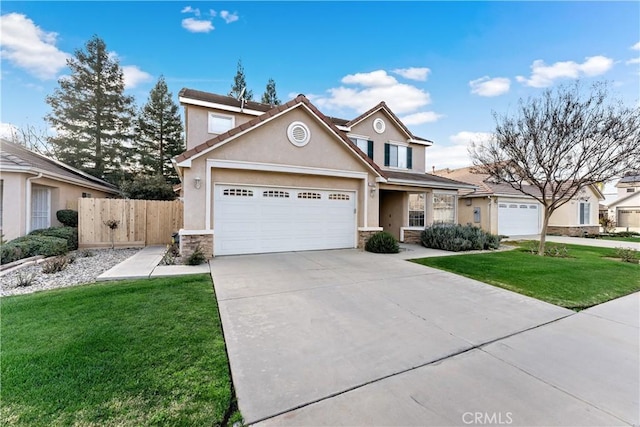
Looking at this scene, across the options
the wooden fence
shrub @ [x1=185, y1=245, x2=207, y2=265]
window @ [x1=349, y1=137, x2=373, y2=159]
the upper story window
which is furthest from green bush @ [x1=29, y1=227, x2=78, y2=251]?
window @ [x1=349, y1=137, x2=373, y2=159]

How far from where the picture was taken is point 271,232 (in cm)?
1038

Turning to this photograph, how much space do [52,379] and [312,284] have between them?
4.44 metres

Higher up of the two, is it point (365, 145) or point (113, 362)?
point (365, 145)

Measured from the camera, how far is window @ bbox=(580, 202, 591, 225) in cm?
2226

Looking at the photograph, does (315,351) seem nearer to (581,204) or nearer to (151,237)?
(151,237)

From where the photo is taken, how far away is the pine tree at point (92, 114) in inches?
911

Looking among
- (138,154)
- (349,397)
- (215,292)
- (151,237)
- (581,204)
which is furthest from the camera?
(138,154)

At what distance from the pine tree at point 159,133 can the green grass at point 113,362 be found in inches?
982

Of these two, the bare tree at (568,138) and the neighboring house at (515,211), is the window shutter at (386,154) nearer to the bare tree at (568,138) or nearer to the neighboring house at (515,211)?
the bare tree at (568,138)

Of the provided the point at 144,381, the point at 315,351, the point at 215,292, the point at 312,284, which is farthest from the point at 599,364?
the point at 215,292

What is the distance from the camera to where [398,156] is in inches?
656

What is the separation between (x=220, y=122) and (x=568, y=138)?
14.9m

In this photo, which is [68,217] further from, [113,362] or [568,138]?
[568,138]

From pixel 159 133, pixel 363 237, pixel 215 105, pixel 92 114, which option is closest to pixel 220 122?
pixel 215 105
